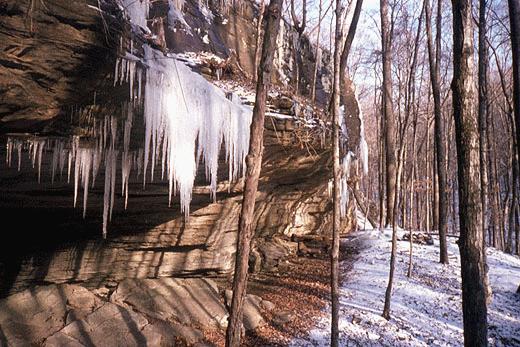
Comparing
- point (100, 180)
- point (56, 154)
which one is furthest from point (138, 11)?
point (100, 180)

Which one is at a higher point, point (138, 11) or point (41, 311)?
point (138, 11)

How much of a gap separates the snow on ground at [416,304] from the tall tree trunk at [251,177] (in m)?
2.91

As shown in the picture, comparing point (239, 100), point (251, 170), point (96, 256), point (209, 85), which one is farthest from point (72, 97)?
point (96, 256)

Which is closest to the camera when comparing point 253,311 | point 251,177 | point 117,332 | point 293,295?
point 251,177

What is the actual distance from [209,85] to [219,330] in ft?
16.7

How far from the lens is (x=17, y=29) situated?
4117mm

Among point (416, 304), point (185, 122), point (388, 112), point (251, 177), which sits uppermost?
point (388, 112)

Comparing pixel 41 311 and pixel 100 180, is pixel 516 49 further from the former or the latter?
pixel 41 311

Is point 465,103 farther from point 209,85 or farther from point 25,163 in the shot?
point 25,163

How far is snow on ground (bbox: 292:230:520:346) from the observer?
7422 mm

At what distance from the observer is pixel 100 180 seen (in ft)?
22.9

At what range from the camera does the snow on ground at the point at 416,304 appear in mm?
7422

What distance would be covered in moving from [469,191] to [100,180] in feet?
20.7

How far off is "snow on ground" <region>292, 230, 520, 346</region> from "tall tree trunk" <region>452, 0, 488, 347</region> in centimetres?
307
